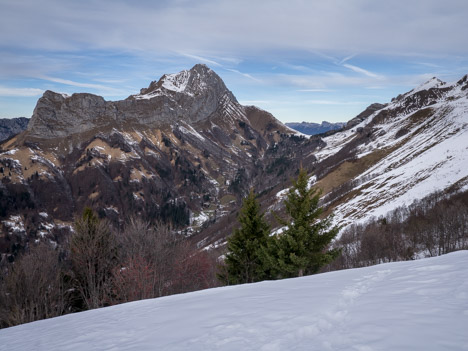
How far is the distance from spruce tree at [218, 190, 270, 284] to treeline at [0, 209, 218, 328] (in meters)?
7.65

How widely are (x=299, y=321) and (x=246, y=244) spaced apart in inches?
757

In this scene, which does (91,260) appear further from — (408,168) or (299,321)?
(408,168)

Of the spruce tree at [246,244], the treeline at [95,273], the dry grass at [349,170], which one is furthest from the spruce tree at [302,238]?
the dry grass at [349,170]

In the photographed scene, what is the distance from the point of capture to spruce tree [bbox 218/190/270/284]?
2627 cm

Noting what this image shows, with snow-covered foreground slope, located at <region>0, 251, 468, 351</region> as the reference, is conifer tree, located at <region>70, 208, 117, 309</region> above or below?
below

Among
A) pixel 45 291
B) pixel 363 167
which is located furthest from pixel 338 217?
pixel 45 291

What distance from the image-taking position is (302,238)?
22.5 m

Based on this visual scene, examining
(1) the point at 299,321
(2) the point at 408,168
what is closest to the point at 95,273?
(1) the point at 299,321

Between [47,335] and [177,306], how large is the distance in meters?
4.57

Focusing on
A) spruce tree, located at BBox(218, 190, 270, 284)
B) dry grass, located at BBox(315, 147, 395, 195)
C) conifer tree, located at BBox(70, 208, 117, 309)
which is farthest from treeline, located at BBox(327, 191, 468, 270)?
dry grass, located at BBox(315, 147, 395, 195)

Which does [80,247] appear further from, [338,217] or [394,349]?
[338,217]

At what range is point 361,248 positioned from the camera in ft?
212

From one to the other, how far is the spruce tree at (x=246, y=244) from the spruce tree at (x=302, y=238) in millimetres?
2993

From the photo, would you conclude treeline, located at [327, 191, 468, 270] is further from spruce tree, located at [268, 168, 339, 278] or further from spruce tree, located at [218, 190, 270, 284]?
spruce tree, located at [268, 168, 339, 278]
